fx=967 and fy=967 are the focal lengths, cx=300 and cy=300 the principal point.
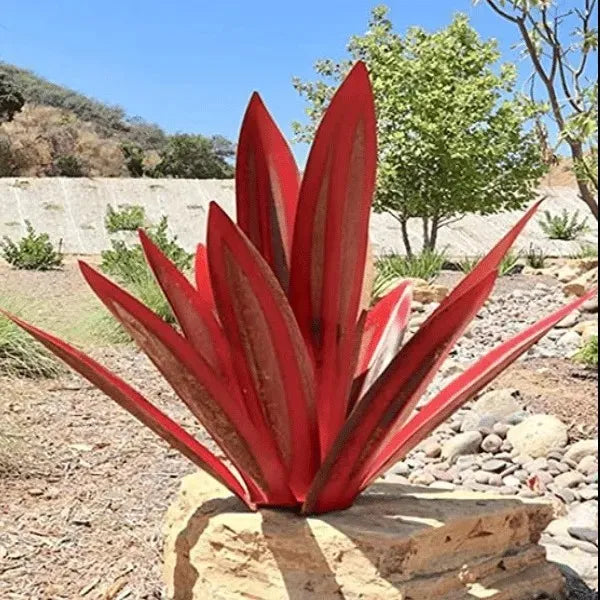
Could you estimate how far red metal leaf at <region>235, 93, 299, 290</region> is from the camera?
1.52m

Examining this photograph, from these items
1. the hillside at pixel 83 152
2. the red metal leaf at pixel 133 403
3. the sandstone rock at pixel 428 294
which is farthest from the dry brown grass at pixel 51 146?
the red metal leaf at pixel 133 403

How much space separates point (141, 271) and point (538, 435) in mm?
4030

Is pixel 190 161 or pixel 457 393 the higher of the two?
pixel 190 161

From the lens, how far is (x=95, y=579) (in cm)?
204

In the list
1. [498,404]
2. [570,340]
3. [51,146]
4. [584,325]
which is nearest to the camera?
[498,404]

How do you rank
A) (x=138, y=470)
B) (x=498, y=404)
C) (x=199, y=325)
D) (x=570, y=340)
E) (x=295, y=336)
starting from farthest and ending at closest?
(x=570, y=340) → (x=498, y=404) → (x=138, y=470) → (x=199, y=325) → (x=295, y=336)

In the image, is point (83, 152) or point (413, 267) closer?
point (413, 267)

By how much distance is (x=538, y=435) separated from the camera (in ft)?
10.4

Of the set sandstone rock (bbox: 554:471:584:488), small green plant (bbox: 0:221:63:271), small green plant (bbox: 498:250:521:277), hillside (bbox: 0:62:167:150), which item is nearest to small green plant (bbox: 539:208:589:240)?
small green plant (bbox: 498:250:521:277)

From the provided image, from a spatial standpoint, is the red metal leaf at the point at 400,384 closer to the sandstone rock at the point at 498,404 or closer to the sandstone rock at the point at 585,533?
the sandstone rock at the point at 585,533

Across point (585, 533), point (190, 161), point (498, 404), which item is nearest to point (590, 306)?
point (498, 404)

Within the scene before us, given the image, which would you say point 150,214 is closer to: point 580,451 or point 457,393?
point 580,451

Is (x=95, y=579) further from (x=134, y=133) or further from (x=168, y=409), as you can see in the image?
(x=134, y=133)

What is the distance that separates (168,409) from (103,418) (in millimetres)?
351
